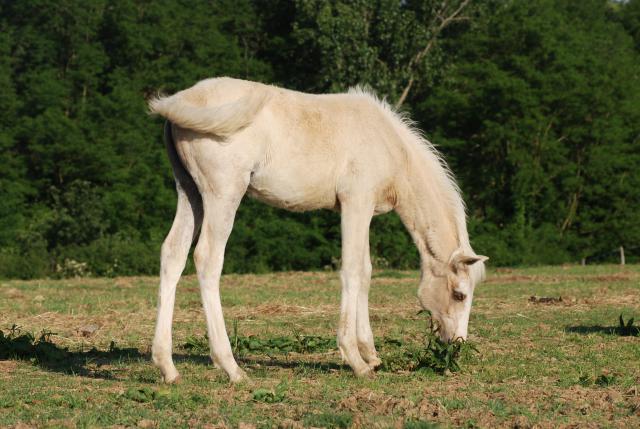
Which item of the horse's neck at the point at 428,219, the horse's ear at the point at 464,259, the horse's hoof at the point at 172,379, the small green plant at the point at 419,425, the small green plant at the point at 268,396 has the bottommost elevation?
the horse's hoof at the point at 172,379

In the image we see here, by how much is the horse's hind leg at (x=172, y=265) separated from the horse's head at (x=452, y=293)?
2550 millimetres

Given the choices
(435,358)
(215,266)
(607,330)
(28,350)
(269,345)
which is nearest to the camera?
(215,266)

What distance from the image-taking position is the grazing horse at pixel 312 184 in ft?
27.1

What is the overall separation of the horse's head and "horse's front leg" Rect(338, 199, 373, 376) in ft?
3.30

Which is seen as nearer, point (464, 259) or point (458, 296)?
point (464, 259)

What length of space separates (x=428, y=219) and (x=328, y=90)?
27.7 m

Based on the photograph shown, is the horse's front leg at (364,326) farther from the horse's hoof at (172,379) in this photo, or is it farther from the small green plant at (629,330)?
the small green plant at (629,330)

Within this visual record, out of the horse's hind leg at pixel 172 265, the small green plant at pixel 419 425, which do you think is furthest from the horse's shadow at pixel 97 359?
the small green plant at pixel 419 425

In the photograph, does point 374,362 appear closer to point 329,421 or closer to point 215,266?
point 215,266

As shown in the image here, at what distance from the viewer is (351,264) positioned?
8977 mm

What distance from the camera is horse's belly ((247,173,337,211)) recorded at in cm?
861

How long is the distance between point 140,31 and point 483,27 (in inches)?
572

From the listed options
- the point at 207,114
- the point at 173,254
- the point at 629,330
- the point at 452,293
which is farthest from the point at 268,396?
the point at 629,330

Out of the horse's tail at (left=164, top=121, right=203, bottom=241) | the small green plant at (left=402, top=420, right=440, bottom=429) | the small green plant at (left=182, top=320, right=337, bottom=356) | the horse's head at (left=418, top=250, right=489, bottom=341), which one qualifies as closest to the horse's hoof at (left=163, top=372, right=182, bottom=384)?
the horse's tail at (left=164, top=121, right=203, bottom=241)
